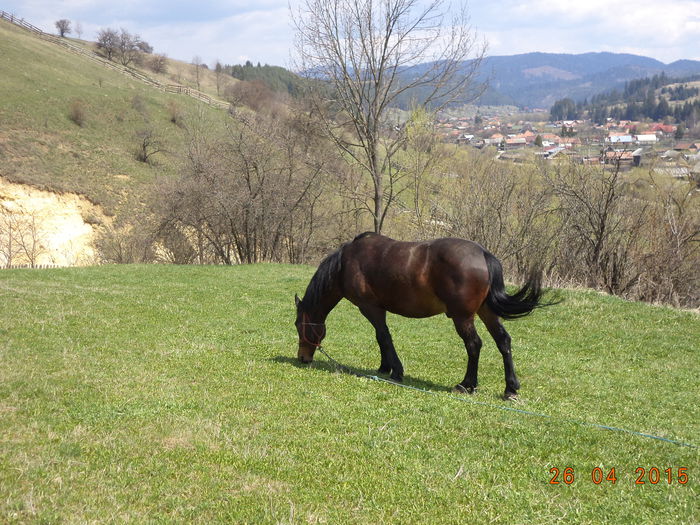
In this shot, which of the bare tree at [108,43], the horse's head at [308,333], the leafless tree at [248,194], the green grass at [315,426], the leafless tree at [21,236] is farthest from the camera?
the bare tree at [108,43]

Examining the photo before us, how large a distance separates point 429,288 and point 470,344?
3.30 ft

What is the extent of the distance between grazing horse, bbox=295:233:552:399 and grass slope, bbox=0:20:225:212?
113ft

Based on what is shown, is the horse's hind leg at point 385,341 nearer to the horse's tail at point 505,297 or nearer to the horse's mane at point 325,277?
the horse's mane at point 325,277

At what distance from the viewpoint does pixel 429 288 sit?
325 inches

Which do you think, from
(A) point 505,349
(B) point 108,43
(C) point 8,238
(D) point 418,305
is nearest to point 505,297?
(A) point 505,349

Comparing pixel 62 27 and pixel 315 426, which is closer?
pixel 315 426

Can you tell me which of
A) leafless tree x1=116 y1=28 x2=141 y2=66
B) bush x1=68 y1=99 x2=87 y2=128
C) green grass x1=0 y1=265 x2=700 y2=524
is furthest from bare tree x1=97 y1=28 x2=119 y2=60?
green grass x1=0 y1=265 x2=700 y2=524

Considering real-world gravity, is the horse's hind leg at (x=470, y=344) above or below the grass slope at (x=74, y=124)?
below

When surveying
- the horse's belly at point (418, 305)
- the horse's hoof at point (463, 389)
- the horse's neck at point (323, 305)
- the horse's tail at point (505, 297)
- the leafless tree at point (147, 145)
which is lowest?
the horse's hoof at point (463, 389)

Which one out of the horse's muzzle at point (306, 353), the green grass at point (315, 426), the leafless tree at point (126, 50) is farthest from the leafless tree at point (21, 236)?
the leafless tree at point (126, 50)

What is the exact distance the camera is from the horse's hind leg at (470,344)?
801cm

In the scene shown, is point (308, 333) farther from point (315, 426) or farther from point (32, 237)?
point (32, 237)

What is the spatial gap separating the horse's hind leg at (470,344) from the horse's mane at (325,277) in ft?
7.14

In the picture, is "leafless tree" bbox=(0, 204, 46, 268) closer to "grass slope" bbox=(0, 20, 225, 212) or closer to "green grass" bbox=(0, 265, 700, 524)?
"grass slope" bbox=(0, 20, 225, 212)
